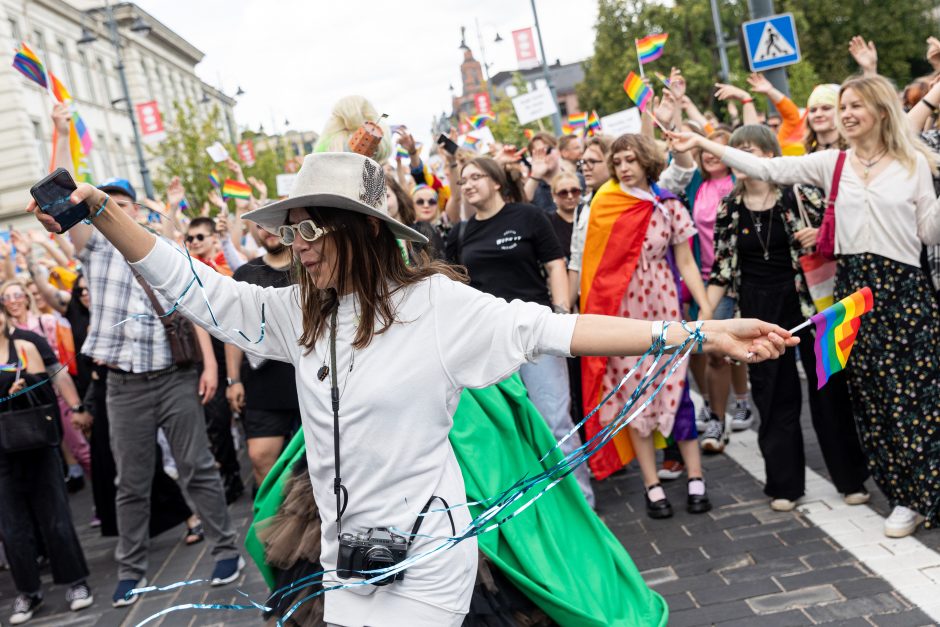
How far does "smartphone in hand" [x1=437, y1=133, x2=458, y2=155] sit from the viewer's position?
6.16 m

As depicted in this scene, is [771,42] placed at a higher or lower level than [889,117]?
higher

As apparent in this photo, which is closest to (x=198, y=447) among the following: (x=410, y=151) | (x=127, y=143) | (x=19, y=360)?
(x=19, y=360)

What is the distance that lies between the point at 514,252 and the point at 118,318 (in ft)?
7.57

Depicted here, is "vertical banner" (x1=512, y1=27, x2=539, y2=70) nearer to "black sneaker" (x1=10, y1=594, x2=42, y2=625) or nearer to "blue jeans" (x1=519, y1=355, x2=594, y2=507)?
"blue jeans" (x1=519, y1=355, x2=594, y2=507)

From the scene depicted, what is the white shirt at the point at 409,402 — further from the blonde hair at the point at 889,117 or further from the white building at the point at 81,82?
the white building at the point at 81,82

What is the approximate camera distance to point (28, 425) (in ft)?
18.5

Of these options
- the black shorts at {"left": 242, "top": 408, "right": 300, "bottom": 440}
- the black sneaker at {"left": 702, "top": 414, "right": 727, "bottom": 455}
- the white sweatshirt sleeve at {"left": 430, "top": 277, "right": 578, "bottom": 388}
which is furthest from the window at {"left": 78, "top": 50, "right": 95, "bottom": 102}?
the white sweatshirt sleeve at {"left": 430, "top": 277, "right": 578, "bottom": 388}

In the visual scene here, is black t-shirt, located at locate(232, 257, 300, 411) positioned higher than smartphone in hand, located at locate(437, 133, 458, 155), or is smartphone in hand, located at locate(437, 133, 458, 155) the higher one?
smartphone in hand, located at locate(437, 133, 458, 155)

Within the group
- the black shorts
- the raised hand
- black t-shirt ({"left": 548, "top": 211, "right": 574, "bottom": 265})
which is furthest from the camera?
black t-shirt ({"left": 548, "top": 211, "right": 574, "bottom": 265})

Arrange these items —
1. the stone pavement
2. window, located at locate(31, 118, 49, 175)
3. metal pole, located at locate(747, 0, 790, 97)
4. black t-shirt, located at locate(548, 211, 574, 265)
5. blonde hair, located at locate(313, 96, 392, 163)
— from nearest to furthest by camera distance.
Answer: the stone pavement, blonde hair, located at locate(313, 96, 392, 163), black t-shirt, located at locate(548, 211, 574, 265), metal pole, located at locate(747, 0, 790, 97), window, located at locate(31, 118, 49, 175)

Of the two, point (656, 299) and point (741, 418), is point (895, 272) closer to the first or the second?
point (656, 299)

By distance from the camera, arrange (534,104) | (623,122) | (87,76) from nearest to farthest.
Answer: (623,122), (534,104), (87,76)

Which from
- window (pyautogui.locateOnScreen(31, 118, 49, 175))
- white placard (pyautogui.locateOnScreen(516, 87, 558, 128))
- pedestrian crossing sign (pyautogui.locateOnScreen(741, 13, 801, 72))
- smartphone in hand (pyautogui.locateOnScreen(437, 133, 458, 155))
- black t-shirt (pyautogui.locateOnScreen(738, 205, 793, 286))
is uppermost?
window (pyautogui.locateOnScreen(31, 118, 49, 175))

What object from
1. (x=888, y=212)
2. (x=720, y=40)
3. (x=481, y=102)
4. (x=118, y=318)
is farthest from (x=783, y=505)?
(x=720, y=40)
